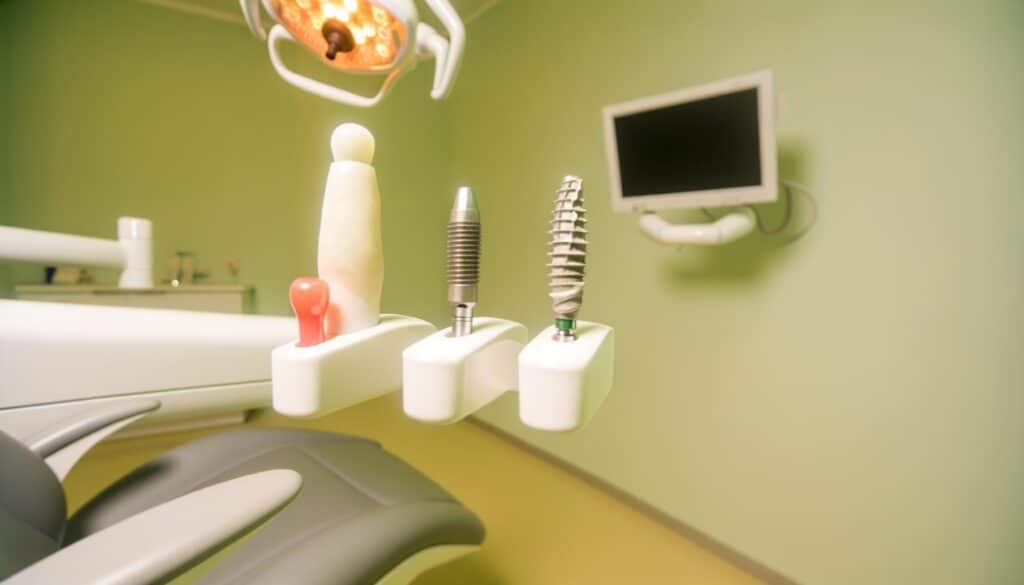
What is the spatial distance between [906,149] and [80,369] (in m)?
1.55

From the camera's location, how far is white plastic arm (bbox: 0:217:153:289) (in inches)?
21.3

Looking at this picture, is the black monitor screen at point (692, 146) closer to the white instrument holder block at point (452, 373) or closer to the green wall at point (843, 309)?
the green wall at point (843, 309)

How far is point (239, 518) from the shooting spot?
1.21ft

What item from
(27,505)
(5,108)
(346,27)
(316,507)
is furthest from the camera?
(5,108)

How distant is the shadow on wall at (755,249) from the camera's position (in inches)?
50.9

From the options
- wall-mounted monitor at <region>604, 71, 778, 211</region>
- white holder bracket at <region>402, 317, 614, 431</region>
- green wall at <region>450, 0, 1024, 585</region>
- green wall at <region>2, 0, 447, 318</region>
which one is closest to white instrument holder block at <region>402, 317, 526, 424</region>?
white holder bracket at <region>402, 317, 614, 431</region>

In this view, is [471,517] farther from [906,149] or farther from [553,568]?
[906,149]

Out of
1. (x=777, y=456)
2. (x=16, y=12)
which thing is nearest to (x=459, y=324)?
(x=777, y=456)

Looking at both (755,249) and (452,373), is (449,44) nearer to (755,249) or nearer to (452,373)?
(452,373)

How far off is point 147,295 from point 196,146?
1.02 m

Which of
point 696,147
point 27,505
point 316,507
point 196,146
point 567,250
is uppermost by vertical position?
point 196,146

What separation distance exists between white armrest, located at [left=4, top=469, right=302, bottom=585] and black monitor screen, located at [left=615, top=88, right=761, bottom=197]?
47.9 inches

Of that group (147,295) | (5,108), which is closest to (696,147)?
(147,295)

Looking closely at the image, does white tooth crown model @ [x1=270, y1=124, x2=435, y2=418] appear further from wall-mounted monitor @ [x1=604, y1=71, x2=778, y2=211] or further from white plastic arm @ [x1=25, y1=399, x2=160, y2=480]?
wall-mounted monitor @ [x1=604, y1=71, x2=778, y2=211]
